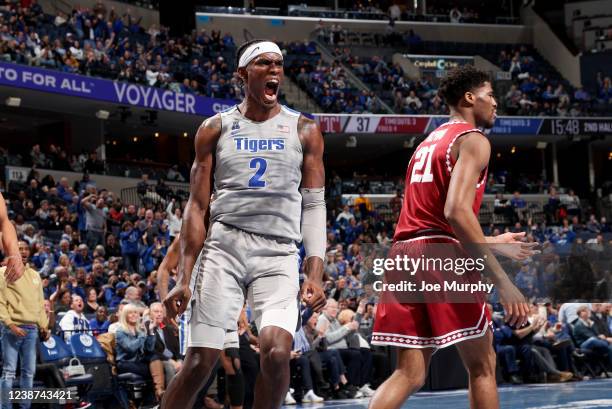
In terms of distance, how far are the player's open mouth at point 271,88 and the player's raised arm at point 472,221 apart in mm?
1118

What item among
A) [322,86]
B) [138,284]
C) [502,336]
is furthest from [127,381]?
[322,86]

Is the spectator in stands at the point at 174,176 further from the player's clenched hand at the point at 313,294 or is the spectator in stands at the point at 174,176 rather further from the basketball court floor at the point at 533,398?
the player's clenched hand at the point at 313,294

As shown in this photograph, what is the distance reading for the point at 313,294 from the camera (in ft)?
16.8

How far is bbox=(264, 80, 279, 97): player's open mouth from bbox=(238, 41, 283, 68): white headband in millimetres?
167

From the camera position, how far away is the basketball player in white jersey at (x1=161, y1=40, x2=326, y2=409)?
518 centimetres

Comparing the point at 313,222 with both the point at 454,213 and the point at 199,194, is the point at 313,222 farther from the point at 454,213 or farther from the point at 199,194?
the point at 454,213

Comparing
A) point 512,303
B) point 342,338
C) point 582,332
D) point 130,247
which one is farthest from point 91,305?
point 512,303

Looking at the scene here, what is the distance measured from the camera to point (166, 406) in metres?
5.14

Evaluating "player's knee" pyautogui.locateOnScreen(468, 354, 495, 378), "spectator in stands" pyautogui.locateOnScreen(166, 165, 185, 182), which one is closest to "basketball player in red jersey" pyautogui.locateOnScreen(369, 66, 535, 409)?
"player's knee" pyautogui.locateOnScreen(468, 354, 495, 378)

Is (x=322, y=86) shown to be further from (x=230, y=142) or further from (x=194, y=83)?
(x=230, y=142)

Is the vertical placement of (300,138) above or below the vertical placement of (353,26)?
below

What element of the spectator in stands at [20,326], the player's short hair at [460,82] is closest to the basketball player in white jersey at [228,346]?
the spectator in stands at [20,326]

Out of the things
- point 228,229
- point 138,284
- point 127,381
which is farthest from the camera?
point 138,284

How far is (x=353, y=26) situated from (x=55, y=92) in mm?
17232
